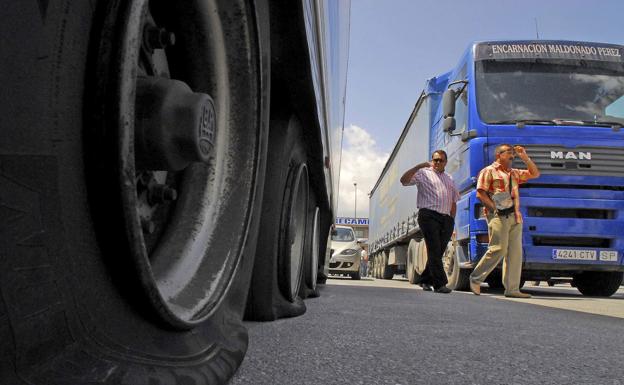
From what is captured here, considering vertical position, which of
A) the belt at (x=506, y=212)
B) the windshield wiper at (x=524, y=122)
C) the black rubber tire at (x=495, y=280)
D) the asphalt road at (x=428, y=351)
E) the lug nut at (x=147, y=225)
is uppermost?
the windshield wiper at (x=524, y=122)

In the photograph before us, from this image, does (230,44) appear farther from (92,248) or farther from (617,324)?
(617,324)

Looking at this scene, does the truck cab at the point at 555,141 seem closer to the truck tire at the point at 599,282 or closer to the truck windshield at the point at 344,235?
the truck tire at the point at 599,282

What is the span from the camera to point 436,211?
605cm

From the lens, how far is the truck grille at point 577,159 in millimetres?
5973

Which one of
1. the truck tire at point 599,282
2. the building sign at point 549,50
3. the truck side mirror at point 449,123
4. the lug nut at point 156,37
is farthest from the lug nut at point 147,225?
the truck tire at point 599,282

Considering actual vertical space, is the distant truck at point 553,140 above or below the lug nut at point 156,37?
above

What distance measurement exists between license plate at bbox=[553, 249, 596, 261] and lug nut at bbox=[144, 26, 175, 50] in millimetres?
5898

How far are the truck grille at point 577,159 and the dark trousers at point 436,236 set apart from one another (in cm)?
117

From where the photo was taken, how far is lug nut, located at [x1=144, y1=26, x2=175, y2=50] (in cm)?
104

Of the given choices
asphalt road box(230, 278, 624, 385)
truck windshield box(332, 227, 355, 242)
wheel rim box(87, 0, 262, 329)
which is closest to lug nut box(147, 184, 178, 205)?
wheel rim box(87, 0, 262, 329)

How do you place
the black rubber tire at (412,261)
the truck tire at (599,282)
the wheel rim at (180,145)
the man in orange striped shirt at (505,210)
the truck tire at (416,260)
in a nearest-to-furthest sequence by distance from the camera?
1. the wheel rim at (180,145)
2. the man in orange striped shirt at (505,210)
3. the truck tire at (599,282)
4. the truck tire at (416,260)
5. the black rubber tire at (412,261)

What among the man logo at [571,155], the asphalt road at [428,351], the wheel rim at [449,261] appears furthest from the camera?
the wheel rim at [449,261]

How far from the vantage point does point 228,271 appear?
126cm

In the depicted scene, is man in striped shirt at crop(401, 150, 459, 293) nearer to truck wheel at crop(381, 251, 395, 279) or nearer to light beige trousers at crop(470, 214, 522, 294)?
light beige trousers at crop(470, 214, 522, 294)
